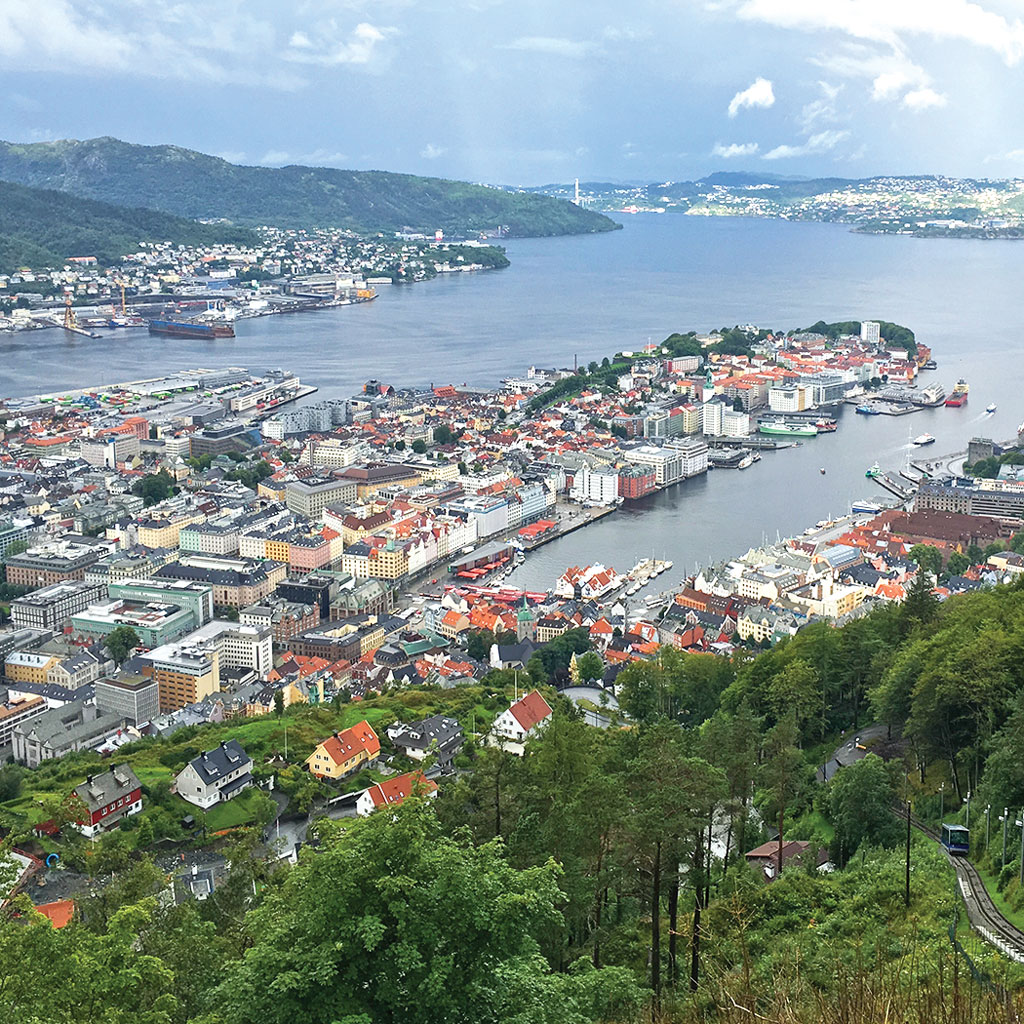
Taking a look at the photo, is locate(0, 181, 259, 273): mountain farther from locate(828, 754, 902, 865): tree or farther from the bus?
the bus

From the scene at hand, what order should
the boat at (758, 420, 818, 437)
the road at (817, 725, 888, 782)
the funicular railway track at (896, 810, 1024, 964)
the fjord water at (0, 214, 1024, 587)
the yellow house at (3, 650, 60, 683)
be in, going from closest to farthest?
the funicular railway track at (896, 810, 1024, 964) → the road at (817, 725, 888, 782) → the yellow house at (3, 650, 60, 683) → the fjord water at (0, 214, 1024, 587) → the boat at (758, 420, 818, 437)

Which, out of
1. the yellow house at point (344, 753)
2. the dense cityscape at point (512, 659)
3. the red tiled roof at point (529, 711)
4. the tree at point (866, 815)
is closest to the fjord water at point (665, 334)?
the dense cityscape at point (512, 659)

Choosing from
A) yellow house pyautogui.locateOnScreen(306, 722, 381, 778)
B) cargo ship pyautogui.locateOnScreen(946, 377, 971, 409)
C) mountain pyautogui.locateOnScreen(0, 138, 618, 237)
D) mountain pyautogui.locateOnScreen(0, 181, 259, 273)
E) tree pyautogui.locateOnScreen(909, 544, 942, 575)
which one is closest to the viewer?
yellow house pyautogui.locateOnScreen(306, 722, 381, 778)

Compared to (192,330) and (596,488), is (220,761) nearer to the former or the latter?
(596,488)

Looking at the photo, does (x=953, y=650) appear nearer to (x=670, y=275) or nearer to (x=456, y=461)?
(x=456, y=461)

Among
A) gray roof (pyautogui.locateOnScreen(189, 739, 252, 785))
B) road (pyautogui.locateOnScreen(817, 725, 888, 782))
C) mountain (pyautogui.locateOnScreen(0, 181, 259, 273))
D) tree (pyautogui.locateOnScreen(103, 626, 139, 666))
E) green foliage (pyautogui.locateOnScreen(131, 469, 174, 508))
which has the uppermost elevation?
mountain (pyautogui.locateOnScreen(0, 181, 259, 273))

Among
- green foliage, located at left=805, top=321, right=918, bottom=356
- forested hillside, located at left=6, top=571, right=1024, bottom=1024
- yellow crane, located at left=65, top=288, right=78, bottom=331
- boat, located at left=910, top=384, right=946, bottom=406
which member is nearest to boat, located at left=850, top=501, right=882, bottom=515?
boat, located at left=910, top=384, right=946, bottom=406
